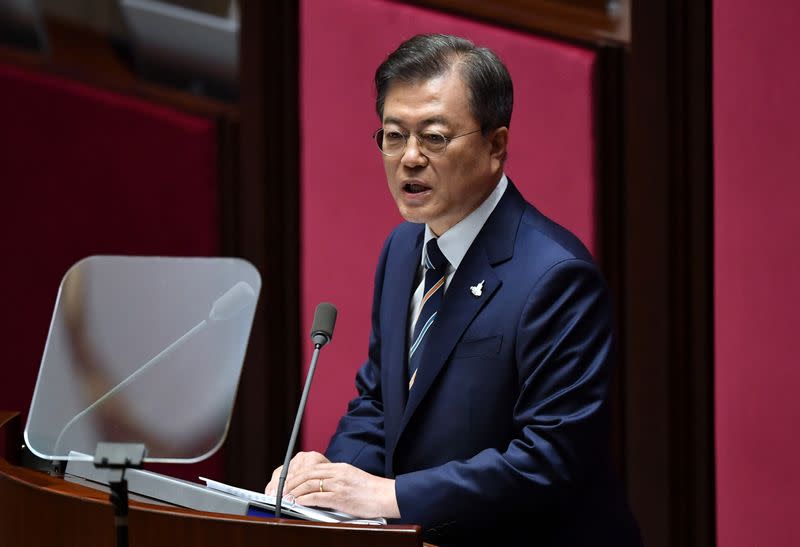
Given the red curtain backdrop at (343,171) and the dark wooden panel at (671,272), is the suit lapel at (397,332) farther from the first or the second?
the red curtain backdrop at (343,171)

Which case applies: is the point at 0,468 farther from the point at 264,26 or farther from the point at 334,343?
the point at 264,26

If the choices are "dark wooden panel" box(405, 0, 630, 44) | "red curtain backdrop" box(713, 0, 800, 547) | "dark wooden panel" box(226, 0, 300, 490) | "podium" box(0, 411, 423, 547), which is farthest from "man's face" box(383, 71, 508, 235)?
"dark wooden panel" box(226, 0, 300, 490)

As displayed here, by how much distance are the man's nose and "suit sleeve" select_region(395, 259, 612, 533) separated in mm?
241

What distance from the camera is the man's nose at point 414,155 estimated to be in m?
1.68

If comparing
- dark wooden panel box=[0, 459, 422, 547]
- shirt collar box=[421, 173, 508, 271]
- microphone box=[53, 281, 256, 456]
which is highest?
shirt collar box=[421, 173, 508, 271]

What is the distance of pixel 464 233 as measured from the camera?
1727 mm

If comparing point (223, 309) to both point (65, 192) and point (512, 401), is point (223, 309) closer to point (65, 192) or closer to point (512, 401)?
point (512, 401)

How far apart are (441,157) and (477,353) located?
28cm

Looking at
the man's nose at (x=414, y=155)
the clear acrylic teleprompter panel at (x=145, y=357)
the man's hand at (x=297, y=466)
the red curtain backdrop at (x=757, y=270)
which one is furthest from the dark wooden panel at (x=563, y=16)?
the man's hand at (x=297, y=466)

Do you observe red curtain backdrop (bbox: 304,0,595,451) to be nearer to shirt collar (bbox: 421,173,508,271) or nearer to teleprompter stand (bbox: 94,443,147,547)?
shirt collar (bbox: 421,173,508,271)

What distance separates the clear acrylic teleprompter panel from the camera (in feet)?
5.50

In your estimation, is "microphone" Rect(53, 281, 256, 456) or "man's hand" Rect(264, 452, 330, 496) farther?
"microphone" Rect(53, 281, 256, 456)

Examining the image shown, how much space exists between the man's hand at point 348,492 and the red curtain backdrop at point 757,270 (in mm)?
960

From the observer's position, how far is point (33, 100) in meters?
A: 3.50
